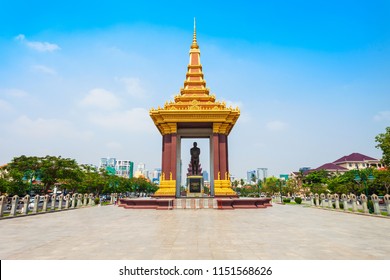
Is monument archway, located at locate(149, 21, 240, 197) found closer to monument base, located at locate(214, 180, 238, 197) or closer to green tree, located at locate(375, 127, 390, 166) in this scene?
monument base, located at locate(214, 180, 238, 197)

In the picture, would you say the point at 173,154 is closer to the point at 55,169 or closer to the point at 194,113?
the point at 194,113

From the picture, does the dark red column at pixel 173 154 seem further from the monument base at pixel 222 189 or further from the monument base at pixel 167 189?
the monument base at pixel 222 189

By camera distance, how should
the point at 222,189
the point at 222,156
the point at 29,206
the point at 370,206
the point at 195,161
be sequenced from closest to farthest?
the point at 370,206, the point at 222,189, the point at 222,156, the point at 29,206, the point at 195,161

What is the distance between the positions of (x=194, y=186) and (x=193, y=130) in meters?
8.78

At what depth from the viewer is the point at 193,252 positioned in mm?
8406

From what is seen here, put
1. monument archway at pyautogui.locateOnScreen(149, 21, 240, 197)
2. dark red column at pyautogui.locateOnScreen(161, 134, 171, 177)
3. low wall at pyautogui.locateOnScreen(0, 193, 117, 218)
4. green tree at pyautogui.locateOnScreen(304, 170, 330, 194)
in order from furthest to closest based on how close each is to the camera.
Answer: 1. green tree at pyautogui.locateOnScreen(304, 170, 330, 194)
2. dark red column at pyautogui.locateOnScreen(161, 134, 171, 177)
3. monument archway at pyautogui.locateOnScreen(149, 21, 240, 197)
4. low wall at pyautogui.locateOnScreen(0, 193, 117, 218)

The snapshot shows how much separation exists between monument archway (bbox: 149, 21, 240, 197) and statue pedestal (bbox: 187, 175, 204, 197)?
4.50m

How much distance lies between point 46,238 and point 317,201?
37971mm

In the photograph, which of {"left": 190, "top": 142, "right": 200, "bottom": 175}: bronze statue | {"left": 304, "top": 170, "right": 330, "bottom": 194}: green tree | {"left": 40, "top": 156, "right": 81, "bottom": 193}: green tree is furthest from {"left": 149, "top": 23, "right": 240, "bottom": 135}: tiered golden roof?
{"left": 304, "top": 170, "right": 330, "bottom": 194}: green tree

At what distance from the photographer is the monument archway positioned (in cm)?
3048

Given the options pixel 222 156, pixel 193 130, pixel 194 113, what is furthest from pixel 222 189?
pixel 194 113

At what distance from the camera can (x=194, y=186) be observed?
122 feet
